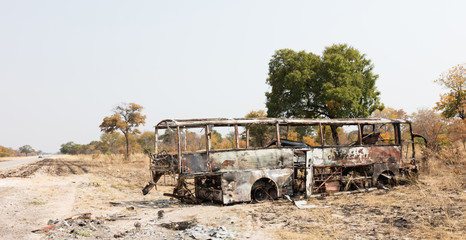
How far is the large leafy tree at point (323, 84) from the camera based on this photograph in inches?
1036

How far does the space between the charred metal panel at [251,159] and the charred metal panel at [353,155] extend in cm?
104

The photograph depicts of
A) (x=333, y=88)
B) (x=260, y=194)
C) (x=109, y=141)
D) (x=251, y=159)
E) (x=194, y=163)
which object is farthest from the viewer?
(x=109, y=141)

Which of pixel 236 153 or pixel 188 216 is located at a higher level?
pixel 236 153

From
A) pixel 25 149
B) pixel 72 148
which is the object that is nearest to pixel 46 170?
pixel 72 148

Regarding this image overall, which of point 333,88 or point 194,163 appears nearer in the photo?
point 194,163

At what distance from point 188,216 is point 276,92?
20659mm

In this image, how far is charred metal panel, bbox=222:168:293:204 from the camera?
36.6ft

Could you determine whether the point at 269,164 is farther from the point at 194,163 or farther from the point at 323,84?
the point at 323,84

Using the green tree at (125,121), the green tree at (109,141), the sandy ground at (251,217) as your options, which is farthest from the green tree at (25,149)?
the sandy ground at (251,217)

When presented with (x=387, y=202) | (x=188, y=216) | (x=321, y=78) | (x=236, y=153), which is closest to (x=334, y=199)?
(x=387, y=202)

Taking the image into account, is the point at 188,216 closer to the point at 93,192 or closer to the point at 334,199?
the point at 334,199

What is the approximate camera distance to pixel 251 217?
30.4 ft

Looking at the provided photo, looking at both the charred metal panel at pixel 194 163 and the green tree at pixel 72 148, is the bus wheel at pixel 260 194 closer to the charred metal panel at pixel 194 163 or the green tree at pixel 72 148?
the charred metal panel at pixel 194 163

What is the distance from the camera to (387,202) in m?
10.7
